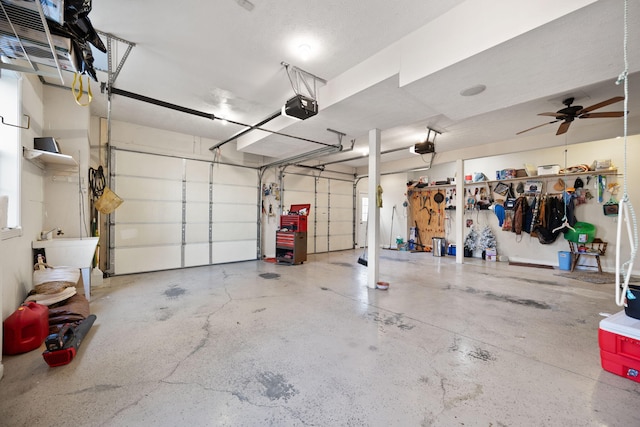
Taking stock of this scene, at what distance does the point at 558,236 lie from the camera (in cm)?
657

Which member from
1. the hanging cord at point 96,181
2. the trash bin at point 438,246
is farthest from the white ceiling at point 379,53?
the trash bin at point 438,246

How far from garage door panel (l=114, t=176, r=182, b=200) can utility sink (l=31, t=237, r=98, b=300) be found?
82.4 inches

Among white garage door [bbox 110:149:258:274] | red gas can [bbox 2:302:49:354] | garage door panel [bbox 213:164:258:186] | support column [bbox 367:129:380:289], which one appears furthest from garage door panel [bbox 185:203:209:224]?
support column [bbox 367:129:380:289]

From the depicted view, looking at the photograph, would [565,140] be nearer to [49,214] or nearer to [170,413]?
[170,413]

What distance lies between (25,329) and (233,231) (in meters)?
4.67

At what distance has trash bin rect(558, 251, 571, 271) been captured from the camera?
245 inches

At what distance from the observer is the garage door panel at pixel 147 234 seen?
542 centimetres

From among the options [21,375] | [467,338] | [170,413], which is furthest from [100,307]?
[467,338]

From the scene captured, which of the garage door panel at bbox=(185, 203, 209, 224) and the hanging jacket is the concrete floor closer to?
the garage door panel at bbox=(185, 203, 209, 224)

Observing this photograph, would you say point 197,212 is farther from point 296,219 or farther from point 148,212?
point 296,219

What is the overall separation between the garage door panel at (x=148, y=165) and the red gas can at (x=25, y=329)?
3648mm

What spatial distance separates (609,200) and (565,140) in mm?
1931

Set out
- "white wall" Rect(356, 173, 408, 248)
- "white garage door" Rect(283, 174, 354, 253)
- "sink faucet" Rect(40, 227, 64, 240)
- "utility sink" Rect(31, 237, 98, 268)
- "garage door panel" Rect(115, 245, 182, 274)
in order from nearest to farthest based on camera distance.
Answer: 1. "utility sink" Rect(31, 237, 98, 268)
2. "sink faucet" Rect(40, 227, 64, 240)
3. "garage door panel" Rect(115, 245, 182, 274)
4. "white garage door" Rect(283, 174, 354, 253)
5. "white wall" Rect(356, 173, 408, 248)

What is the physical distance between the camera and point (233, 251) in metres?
7.03
